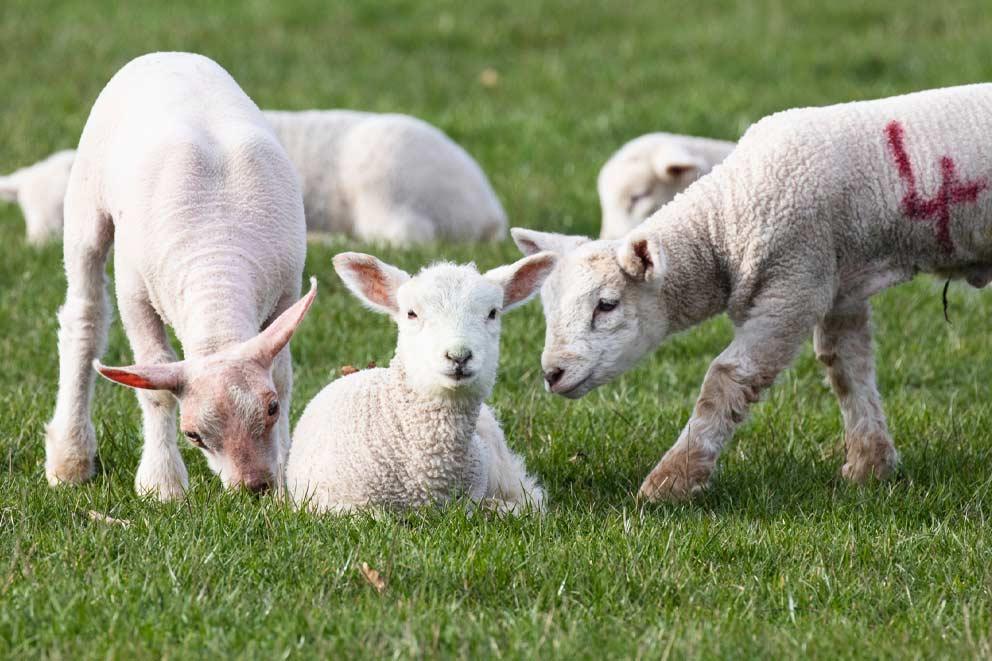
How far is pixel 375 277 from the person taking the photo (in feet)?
15.8

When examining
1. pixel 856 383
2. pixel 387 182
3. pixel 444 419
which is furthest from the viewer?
pixel 387 182

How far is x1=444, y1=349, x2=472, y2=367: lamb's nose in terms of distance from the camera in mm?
4398

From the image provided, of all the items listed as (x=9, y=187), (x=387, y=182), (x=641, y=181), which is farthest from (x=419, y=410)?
(x=9, y=187)

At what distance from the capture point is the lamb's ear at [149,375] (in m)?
A: 4.43

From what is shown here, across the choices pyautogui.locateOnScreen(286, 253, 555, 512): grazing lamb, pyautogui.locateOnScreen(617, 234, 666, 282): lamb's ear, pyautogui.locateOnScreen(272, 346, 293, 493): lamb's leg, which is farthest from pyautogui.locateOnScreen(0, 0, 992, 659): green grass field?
pyautogui.locateOnScreen(617, 234, 666, 282): lamb's ear

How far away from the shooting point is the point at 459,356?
14.4ft

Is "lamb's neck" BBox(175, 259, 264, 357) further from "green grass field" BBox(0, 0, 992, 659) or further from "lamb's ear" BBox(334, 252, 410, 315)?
"green grass field" BBox(0, 0, 992, 659)

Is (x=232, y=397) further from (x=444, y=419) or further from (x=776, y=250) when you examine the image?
(x=776, y=250)

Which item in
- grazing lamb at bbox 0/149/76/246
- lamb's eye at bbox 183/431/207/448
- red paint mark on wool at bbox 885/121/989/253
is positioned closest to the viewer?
lamb's eye at bbox 183/431/207/448

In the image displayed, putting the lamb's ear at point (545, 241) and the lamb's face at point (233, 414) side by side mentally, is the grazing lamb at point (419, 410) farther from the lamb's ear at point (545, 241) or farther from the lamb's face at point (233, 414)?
the lamb's ear at point (545, 241)

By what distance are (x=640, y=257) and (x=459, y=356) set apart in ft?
3.09

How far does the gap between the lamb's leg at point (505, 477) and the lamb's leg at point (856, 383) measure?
1.14 metres

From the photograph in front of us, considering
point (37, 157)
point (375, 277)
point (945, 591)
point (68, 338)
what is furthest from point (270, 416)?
point (37, 157)

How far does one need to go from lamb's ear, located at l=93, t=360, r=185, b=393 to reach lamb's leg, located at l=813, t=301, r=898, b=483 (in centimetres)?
Result: 228
